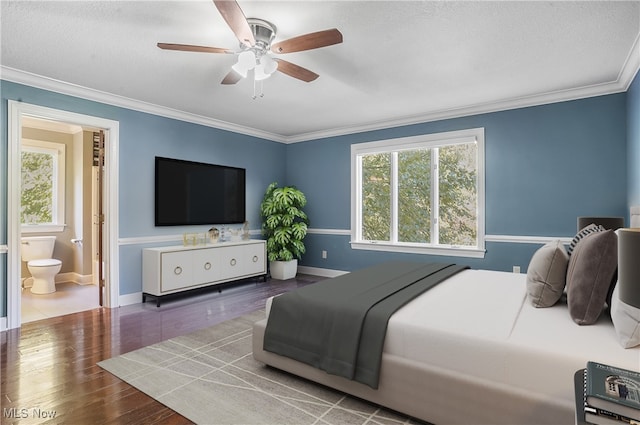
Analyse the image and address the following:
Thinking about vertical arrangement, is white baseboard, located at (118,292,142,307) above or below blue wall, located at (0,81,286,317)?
below

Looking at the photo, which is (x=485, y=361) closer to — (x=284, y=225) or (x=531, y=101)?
(x=531, y=101)

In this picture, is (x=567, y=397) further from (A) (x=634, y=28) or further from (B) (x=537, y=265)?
(A) (x=634, y=28)

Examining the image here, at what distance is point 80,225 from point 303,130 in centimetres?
398

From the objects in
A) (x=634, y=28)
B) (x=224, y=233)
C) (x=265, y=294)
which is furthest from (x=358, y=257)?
(x=634, y=28)

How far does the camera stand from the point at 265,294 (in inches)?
188

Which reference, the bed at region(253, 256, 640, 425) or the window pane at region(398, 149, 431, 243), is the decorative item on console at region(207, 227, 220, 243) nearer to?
the window pane at region(398, 149, 431, 243)

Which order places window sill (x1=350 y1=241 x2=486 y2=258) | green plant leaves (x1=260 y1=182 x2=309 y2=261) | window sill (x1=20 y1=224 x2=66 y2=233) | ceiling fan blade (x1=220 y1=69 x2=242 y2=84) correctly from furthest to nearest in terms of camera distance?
green plant leaves (x1=260 y1=182 x2=309 y2=261) → window sill (x1=20 y1=224 x2=66 y2=233) → window sill (x1=350 y1=241 x2=486 y2=258) → ceiling fan blade (x1=220 y1=69 x2=242 y2=84)

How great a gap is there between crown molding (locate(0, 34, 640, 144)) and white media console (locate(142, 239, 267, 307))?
1826 mm

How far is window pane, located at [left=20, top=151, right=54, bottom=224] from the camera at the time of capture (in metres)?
5.45

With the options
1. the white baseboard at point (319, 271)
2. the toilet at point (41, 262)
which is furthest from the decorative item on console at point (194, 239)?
the white baseboard at point (319, 271)

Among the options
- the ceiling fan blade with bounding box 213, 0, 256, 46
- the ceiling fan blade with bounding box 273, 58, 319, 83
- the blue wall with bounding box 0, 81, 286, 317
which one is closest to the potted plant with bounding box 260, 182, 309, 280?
the blue wall with bounding box 0, 81, 286, 317

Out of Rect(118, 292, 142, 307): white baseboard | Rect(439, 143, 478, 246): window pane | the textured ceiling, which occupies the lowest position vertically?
Rect(118, 292, 142, 307): white baseboard

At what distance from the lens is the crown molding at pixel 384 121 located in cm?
340

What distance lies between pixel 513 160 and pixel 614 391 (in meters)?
3.90
